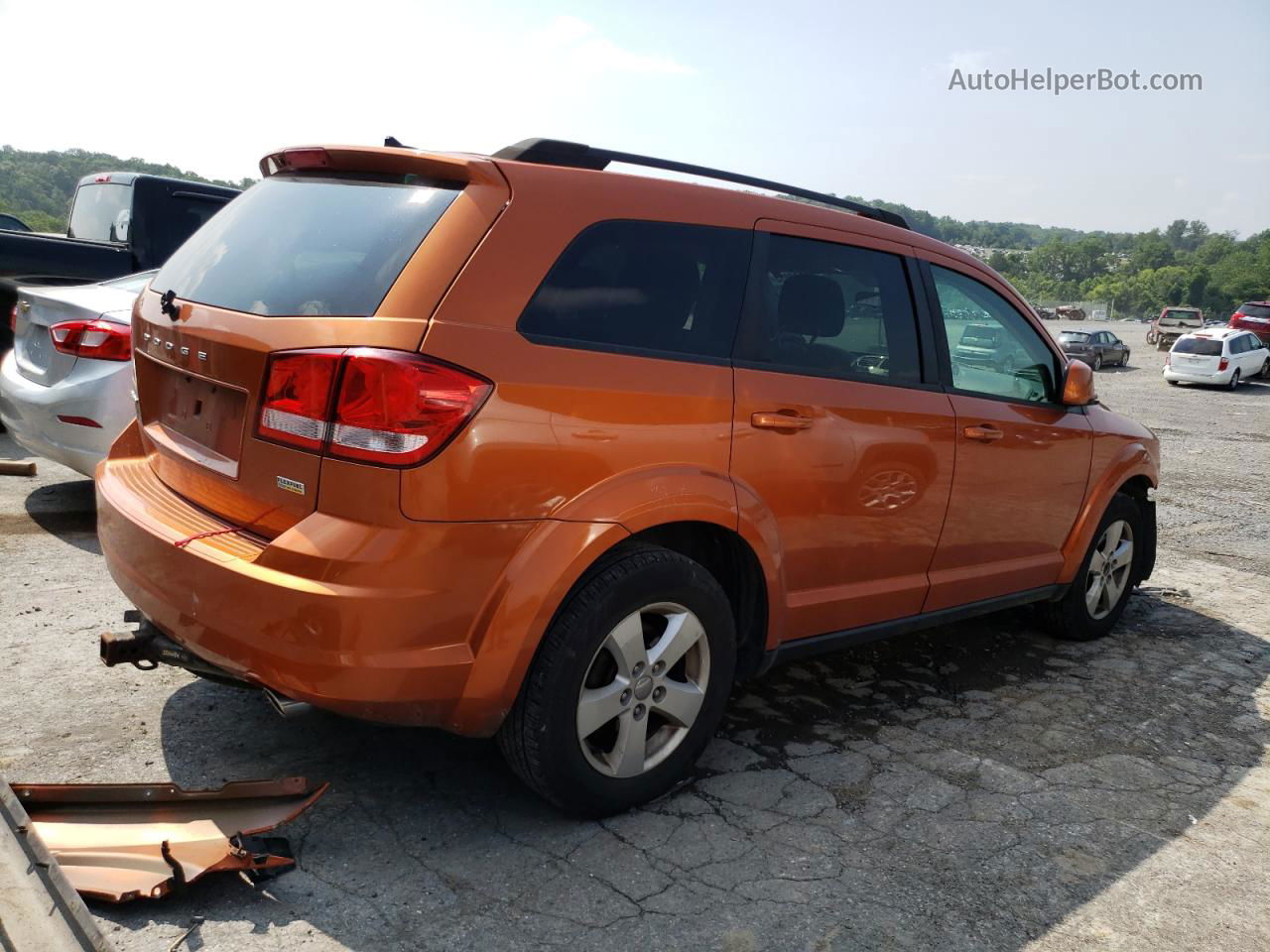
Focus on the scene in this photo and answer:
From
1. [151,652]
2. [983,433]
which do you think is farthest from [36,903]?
[983,433]

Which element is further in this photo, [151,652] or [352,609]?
[151,652]

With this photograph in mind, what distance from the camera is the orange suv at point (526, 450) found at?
2.57 meters

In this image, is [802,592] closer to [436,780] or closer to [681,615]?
[681,615]

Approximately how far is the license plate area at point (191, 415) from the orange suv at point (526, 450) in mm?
12

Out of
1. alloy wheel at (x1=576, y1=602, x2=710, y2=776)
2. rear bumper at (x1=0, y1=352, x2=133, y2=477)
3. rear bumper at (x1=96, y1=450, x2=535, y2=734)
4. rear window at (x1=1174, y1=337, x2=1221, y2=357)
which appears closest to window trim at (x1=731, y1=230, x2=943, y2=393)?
alloy wheel at (x1=576, y1=602, x2=710, y2=776)

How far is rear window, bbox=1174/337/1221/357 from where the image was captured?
95.2 ft

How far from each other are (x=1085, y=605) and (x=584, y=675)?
3.27 meters

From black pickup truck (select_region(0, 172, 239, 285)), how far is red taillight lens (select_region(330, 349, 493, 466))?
628 centimetres

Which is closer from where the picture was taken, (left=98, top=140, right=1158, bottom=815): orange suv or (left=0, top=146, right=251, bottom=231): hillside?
(left=98, top=140, right=1158, bottom=815): orange suv

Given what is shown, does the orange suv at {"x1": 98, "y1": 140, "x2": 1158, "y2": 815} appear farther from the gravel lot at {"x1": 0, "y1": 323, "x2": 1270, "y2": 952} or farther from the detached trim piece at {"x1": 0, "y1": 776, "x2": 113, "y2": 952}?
the detached trim piece at {"x1": 0, "y1": 776, "x2": 113, "y2": 952}

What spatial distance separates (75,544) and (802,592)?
152 inches

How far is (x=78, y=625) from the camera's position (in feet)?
14.2

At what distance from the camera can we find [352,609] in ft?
8.26

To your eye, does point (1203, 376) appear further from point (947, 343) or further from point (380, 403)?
point (380, 403)
